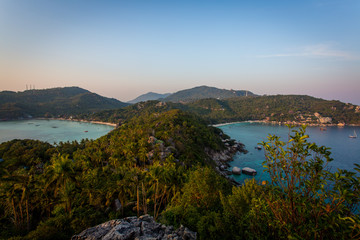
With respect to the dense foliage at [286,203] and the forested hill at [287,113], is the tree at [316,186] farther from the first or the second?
the forested hill at [287,113]

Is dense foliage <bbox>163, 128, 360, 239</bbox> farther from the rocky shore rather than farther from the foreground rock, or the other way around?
the rocky shore

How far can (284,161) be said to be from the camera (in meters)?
6.12

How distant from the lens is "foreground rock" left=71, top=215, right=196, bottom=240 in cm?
1027

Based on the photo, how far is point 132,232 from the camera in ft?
34.4

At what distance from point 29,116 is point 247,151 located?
21879cm

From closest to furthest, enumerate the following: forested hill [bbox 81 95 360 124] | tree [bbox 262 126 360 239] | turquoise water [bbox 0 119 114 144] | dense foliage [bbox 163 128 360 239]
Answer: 1. tree [bbox 262 126 360 239]
2. dense foliage [bbox 163 128 360 239]
3. turquoise water [bbox 0 119 114 144]
4. forested hill [bbox 81 95 360 124]

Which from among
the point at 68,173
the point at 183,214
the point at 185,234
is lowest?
the point at 183,214

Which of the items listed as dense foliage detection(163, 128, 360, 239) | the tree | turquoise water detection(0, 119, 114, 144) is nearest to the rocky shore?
dense foliage detection(163, 128, 360, 239)

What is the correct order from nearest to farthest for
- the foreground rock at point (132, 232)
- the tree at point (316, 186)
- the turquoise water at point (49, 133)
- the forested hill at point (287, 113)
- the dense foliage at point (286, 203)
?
1. the tree at point (316, 186)
2. the dense foliage at point (286, 203)
3. the foreground rock at point (132, 232)
4. the turquoise water at point (49, 133)
5. the forested hill at point (287, 113)

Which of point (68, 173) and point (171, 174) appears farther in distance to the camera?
point (171, 174)

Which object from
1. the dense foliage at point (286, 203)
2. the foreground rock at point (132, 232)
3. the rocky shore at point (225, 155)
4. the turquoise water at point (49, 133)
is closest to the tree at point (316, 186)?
the dense foliage at point (286, 203)

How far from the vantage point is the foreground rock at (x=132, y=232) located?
1027cm

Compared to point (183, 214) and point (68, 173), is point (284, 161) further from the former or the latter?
point (68, 173)

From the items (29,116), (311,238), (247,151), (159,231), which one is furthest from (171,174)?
(29,116)
